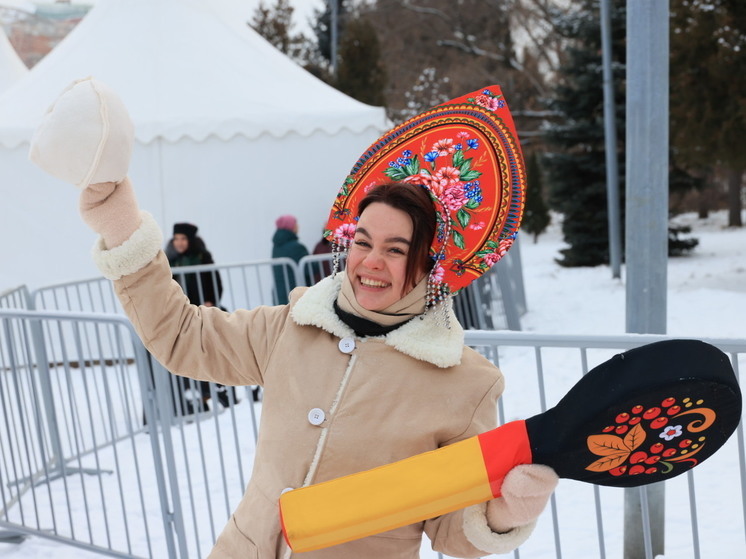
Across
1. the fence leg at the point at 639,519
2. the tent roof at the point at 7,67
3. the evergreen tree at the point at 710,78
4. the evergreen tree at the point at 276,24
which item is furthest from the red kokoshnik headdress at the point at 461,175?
the evergreen tree at the point at 276,24

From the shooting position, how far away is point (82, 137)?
1.77m

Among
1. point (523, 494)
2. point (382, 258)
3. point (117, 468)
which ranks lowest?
point (117, 468)

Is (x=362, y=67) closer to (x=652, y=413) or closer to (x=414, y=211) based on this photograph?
(x=414, y=211)

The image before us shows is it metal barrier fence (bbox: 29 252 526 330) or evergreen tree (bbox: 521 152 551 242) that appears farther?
evergreen tree (bbox: 521 152 551 242)

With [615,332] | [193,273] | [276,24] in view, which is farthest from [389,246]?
[276,24]

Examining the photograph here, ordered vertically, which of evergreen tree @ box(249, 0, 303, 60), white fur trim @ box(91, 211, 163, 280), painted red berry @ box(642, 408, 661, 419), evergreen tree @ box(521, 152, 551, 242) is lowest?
evergreen tree @ box(521, 152, 551, 242)

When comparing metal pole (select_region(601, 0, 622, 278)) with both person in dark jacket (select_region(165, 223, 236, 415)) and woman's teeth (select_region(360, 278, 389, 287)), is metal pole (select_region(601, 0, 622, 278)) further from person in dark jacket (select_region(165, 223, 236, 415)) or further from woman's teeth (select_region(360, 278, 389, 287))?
woman's teeth (select_region(360, 278, 389, 287))

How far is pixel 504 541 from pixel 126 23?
9.59m

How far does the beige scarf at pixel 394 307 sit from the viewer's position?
195 cm

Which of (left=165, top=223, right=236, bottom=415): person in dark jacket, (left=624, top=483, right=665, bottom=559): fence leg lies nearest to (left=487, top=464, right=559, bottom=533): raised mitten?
(left=624, top=483, right=665, bottom=559): fence leg

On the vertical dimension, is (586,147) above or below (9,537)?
above

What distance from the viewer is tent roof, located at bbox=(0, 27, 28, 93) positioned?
47.1 ft

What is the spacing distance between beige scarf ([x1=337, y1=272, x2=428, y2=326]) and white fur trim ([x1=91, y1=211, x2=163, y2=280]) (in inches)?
17.6

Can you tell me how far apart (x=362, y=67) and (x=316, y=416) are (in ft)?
63.4
